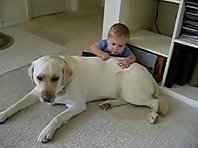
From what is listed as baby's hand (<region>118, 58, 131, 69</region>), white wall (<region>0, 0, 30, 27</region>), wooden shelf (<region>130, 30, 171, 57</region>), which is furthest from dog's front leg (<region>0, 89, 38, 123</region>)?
white wall (<region>0, 0, 30, 27</region>)

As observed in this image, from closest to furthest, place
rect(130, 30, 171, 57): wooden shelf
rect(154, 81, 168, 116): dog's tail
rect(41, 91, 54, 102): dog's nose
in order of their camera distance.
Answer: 1. rect(41, 91, 54, 102): dog's nose
2. rect(154, 81, 168, 116): dog's tail
3. rect(130, 30, 171, 57): wooden shelf

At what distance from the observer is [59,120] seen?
138 centimetres

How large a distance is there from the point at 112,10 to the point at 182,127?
2.91ft

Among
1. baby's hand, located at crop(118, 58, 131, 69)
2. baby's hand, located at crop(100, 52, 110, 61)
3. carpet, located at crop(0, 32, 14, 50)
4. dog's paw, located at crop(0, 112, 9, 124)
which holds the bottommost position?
dog's paw, located at crop(0, 112, 9, 124)

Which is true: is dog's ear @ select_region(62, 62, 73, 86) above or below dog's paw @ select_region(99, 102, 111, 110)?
above

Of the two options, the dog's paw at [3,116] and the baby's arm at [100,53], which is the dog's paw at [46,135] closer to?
the dog's paw at [3,116]

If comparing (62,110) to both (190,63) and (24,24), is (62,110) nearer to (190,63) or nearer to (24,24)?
(190,63)

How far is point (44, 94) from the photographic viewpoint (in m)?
1.27

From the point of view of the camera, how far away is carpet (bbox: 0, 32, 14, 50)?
2236 millimetres

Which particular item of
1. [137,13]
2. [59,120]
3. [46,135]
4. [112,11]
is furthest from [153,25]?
[46,135]

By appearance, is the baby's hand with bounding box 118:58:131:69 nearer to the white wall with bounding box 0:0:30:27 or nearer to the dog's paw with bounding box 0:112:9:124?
the dog's paw with bounding box 0:112:9:124

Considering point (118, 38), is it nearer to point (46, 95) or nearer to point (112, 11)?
point (112, 11)

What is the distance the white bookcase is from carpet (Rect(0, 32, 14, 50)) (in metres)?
0.86

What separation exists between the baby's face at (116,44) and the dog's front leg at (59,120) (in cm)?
42
